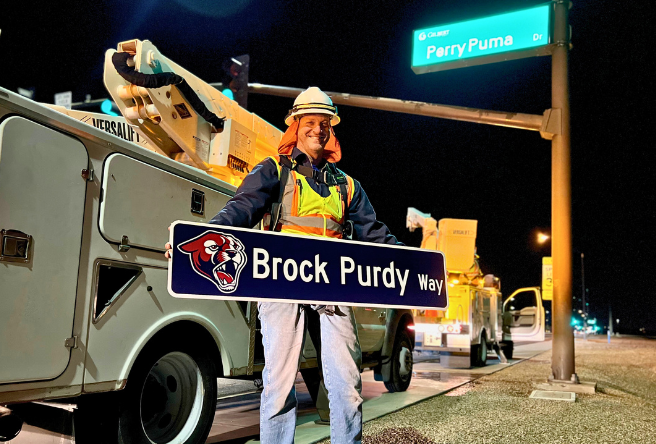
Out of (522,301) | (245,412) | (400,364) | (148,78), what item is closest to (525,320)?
(522,301)

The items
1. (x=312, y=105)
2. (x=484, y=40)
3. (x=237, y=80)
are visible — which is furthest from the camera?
(x=237, y=80)

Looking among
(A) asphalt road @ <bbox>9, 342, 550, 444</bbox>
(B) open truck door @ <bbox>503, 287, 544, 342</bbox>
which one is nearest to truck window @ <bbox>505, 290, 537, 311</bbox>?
(B) open truck door @ <bbox>503, 287, 544, 342</bbox>

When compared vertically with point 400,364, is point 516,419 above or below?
below

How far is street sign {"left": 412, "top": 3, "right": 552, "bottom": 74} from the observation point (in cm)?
910

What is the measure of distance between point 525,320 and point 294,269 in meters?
17.8

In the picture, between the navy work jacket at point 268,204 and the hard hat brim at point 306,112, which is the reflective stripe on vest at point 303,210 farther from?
the hard hat brim at point 306,112

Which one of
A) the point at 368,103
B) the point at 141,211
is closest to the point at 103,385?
the point at 141,211

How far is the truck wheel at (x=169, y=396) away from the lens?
3.57m

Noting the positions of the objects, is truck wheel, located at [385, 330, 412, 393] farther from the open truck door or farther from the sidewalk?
the open truck door

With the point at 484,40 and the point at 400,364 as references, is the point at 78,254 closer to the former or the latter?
the point at 400,364

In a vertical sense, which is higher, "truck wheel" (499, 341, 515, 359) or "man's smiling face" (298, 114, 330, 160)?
"man's smiling face" (298, 114, 330, 160)

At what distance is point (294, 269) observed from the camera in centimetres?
279

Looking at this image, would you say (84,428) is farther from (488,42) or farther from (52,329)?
(488,42)

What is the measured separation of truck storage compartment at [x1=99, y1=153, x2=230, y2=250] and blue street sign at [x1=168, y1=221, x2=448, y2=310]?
106cm
